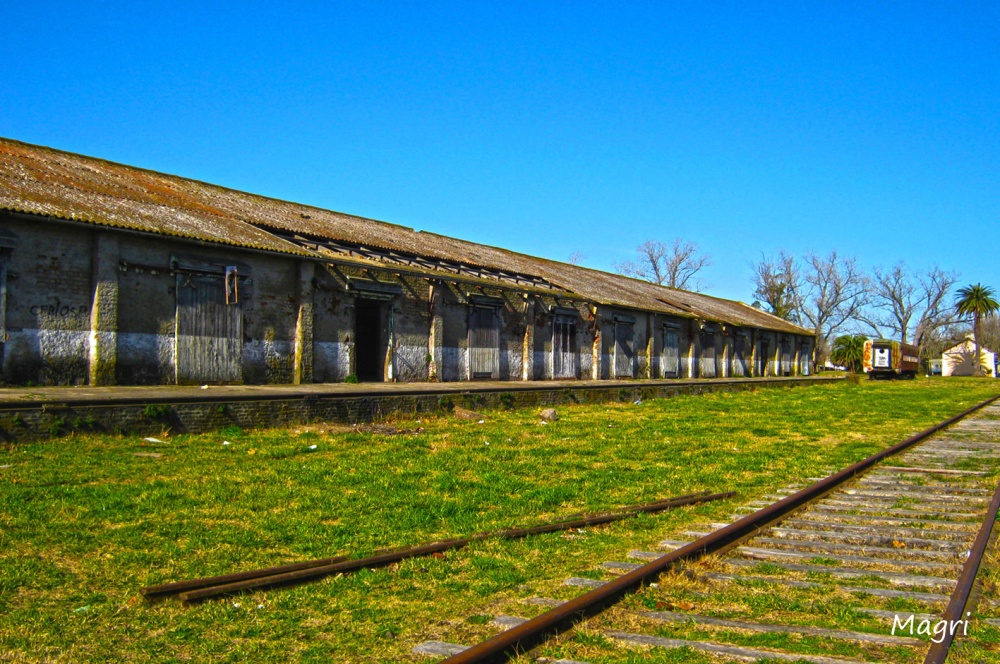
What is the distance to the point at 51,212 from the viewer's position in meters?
13.7

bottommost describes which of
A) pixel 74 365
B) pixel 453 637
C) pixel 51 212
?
pixel 453 637

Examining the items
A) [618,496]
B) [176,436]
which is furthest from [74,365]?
[618,496]

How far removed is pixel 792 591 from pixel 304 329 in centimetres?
1414

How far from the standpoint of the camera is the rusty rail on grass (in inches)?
187

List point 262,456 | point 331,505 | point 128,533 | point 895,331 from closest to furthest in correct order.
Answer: point 128,533 < point 331,505 < point 262,456 < point 895,331

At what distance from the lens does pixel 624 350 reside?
93.9 ft

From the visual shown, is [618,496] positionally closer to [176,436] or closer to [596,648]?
[596,648]

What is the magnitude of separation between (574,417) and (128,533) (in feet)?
38.2

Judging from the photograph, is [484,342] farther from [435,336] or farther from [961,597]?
[961,597]

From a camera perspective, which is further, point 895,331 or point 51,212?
point 895,331

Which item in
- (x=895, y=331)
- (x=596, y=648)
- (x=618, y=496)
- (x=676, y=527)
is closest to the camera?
(x=596, y=648)

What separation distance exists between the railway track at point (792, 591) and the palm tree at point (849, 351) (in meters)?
63.2

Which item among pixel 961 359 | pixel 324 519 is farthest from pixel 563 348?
pixel 961 359

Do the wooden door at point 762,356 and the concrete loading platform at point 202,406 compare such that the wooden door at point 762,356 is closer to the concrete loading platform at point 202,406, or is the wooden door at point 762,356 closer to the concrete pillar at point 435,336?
the concrete pillar at point 435,336
